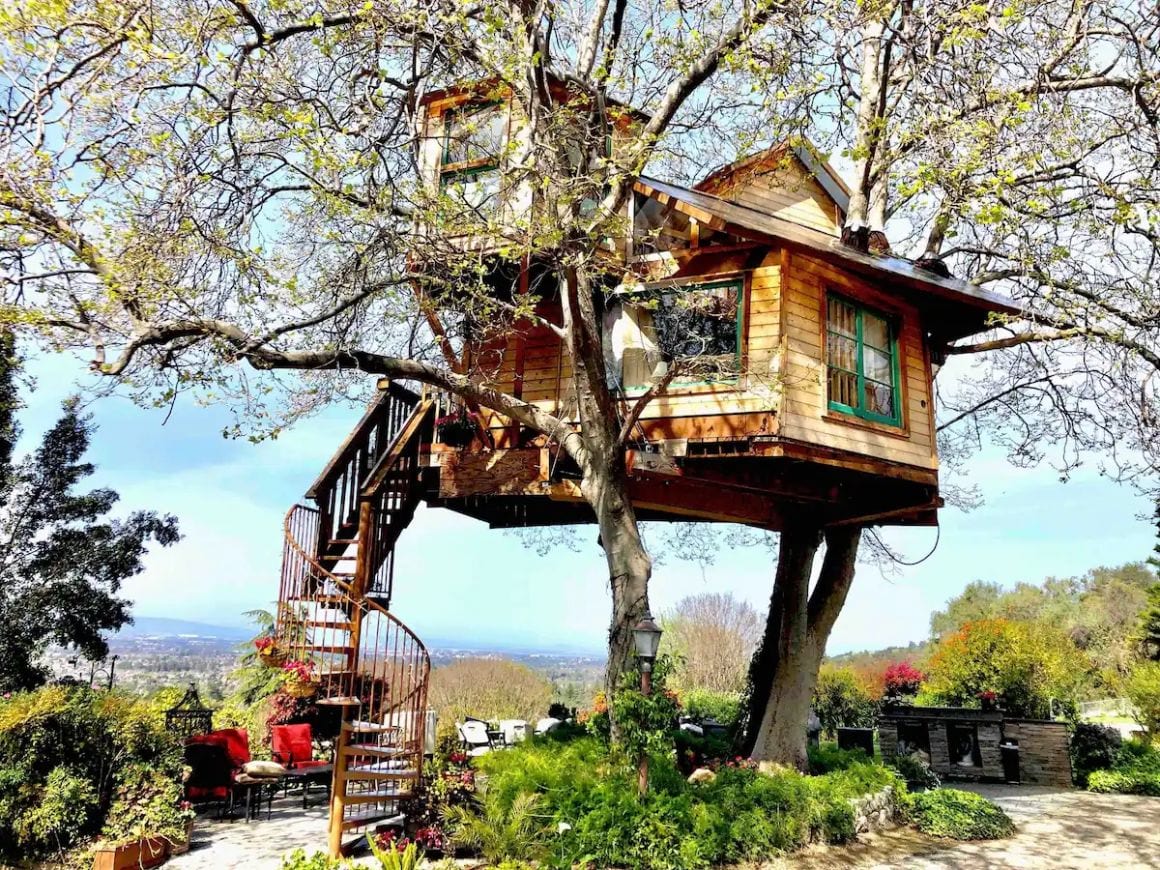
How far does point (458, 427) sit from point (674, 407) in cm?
339

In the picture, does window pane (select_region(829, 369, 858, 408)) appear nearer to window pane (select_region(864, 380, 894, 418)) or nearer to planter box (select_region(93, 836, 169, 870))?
window pane (select_region(864, 380, 894, 418))

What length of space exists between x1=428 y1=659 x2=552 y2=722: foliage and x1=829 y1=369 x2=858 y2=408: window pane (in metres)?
13.4

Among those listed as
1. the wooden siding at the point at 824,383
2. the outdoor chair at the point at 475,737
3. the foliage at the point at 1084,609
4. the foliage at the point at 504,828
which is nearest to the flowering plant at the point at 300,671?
the foliage at the point at 504,828

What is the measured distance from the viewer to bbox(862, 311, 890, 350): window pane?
1152cm

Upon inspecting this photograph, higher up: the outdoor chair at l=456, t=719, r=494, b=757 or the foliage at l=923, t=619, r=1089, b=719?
the foliage at l=923, t=619, r=1089, b=719

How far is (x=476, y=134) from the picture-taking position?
12.4 metres

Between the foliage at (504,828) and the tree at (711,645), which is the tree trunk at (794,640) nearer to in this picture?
the foliage at (504,828)

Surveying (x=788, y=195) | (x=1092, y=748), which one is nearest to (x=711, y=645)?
(x=1092, y=748)

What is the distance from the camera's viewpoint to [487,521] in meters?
15.2

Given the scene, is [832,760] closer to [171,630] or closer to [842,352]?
[842,352]

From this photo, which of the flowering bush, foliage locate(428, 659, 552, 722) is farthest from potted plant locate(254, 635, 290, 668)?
the flowering bush

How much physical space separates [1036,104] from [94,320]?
11711mm

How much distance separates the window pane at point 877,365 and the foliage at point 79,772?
32.5 ft

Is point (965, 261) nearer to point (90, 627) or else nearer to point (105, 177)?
point (105, 177)
